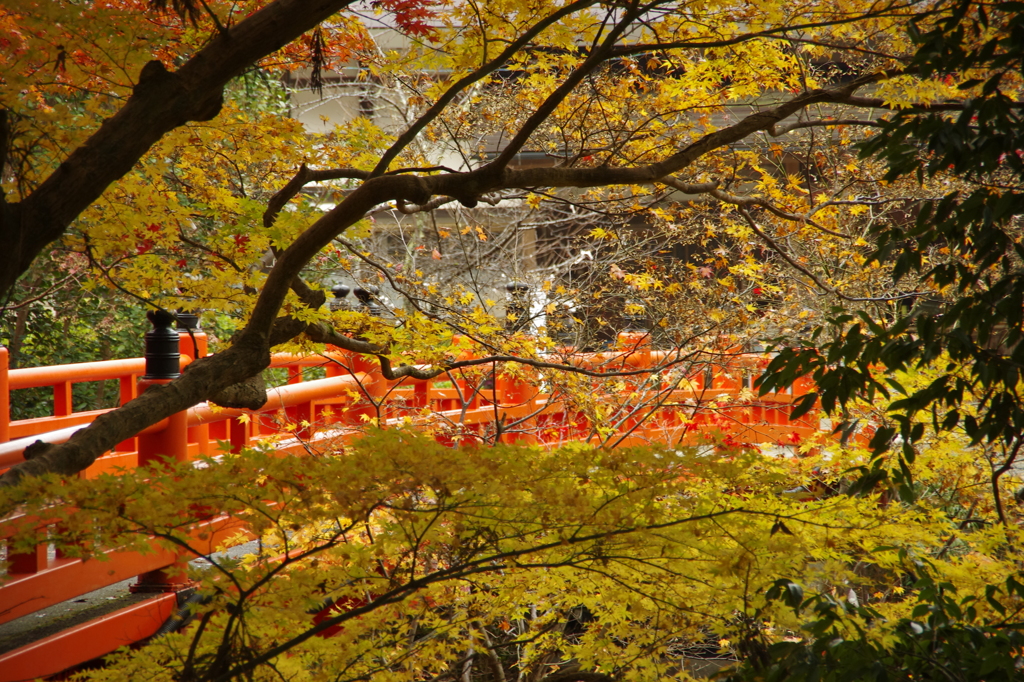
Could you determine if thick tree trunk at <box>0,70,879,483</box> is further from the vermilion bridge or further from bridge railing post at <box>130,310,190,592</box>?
bridge railing post at <box>130,310,190,592</box>

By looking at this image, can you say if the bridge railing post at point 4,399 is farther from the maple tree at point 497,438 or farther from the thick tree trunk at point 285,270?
the thick tree trunk at point 285,270

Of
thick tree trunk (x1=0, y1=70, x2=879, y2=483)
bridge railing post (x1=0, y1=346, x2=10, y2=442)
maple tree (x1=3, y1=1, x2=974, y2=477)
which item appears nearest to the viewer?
maple tree (x1=3, y1=1, x2=974, y2=477)

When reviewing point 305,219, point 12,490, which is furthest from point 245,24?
point 12,490

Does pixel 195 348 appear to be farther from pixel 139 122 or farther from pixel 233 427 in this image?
pixel 139 122

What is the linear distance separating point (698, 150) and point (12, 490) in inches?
109

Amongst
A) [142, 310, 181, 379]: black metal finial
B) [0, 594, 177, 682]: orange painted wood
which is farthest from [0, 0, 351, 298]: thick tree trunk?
[0, 594, 177, 682]: orange painted wood

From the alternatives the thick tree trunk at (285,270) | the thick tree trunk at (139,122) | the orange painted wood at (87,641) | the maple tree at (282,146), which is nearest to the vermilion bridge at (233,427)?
the orange painted wood at (87,641)

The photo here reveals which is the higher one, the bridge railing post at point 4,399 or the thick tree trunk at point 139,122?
the thick tree trunk at point 139,122

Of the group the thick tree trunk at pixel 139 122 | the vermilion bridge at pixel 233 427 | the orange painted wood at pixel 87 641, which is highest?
the thick tree trunk at pixel 139 122

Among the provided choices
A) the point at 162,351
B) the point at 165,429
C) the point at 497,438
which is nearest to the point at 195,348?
the point at 162,351

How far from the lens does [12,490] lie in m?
1.95

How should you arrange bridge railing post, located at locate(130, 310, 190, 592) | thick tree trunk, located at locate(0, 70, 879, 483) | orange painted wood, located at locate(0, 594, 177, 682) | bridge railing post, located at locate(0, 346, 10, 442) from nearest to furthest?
thick tree trunk, located at locate(0, 70, 879, 483) → orange painted wood, located at locate(0, 594, 177, 682) → bridge railing post, located at locate(130, 310, 190, 592) → bridge railing post, located at locate(0, 346, 10, 442)

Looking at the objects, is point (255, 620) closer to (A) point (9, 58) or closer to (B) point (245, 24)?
(B) point (245, 24)

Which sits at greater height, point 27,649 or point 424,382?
point 424,382
